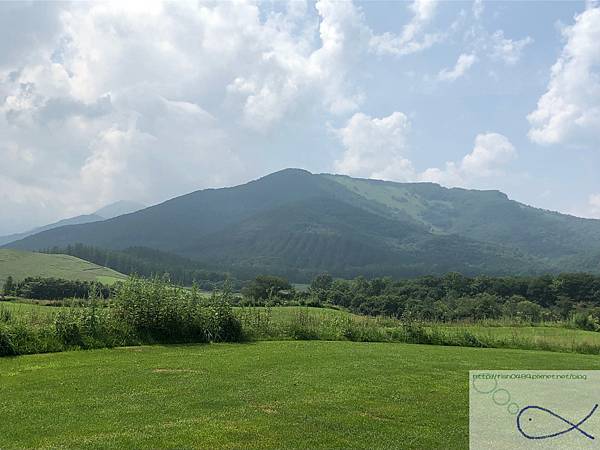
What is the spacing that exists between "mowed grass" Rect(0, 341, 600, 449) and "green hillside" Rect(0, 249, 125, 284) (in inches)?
3845

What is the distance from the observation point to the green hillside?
110694 mm

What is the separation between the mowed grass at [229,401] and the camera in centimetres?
837

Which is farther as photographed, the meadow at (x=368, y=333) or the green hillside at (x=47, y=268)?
the green hillside at (x=47, y=268)

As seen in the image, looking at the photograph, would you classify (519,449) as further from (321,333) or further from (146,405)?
(321,333)

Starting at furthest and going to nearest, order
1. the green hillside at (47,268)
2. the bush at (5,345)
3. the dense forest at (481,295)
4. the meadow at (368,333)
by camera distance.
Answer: the green hillside at (47,268) → the dense forest at (481,295) → the meadow at (368,333) → the bush at (5,345)

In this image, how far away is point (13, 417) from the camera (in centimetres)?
938

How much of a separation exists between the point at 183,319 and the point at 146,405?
39.0 feet

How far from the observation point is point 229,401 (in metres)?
10.8

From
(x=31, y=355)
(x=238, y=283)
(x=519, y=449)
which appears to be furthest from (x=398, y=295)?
(x=238, y=283)
